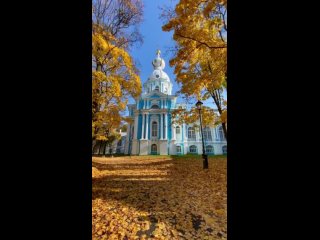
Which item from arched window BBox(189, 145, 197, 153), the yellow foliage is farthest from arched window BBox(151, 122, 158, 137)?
the yellow foliage

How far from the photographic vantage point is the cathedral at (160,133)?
123 ft

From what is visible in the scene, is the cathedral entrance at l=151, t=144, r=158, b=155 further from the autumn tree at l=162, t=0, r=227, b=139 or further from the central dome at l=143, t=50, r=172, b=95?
the autumn tree at l=162, t=0, r=227, b=139

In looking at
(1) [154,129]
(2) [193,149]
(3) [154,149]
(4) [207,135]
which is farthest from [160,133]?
(4) [207,135]

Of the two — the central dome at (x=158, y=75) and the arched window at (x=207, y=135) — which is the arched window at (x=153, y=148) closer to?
the arched window at (x=207, y=135)

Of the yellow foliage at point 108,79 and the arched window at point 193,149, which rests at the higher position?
the yellow foliage at point 108,79

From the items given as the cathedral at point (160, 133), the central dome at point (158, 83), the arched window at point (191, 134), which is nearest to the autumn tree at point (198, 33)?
the cathedral at point (160, 133)

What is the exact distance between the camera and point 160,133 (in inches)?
1496

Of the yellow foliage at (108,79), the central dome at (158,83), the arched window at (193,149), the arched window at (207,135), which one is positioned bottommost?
the arched window at (193,149)

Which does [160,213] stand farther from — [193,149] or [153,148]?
[193,149]
